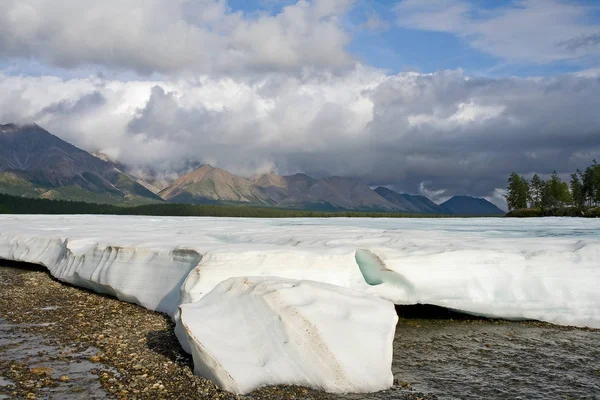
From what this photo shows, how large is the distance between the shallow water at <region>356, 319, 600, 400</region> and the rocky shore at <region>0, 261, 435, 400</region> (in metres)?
0.92

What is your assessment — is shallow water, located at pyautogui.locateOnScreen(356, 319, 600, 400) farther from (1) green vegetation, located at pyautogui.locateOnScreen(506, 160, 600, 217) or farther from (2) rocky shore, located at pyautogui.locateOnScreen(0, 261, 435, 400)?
(1) green vegetation, located at pyautogui.locateOnScreen(506, 160, 600, 217)

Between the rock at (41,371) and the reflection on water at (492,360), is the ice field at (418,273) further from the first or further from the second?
the rock at (41,371)

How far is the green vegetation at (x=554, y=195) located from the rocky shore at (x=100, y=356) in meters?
93.6

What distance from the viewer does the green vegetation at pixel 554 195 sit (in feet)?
310

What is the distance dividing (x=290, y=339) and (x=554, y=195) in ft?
343

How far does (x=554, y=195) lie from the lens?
99125 mm

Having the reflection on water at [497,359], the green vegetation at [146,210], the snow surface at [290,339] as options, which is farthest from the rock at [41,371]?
the green vegetation at [146,210]

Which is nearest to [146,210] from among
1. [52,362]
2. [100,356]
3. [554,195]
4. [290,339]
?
[554,195]

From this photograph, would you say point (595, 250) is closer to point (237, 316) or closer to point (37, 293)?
point (237, 316)

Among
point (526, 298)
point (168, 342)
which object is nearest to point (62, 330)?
point (168, 342)

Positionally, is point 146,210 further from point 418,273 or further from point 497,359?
point 497,359

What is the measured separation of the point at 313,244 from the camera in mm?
14977

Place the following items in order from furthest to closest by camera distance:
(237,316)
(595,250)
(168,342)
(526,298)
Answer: (595,250)
(526,298)
(168,342)
(237,316)

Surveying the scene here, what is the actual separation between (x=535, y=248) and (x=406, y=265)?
13.0 ft
